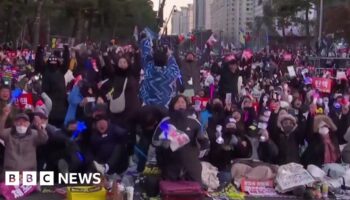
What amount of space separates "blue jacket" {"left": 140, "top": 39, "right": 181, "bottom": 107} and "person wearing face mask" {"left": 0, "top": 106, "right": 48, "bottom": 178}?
234 centimetres

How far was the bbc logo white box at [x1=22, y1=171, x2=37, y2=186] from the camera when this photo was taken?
945 centimetres

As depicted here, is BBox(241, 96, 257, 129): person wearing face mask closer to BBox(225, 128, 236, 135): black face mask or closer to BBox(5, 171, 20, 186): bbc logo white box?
BBox(225, 128, 236, 135): black face mask

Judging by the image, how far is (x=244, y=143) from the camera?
10.6 metres

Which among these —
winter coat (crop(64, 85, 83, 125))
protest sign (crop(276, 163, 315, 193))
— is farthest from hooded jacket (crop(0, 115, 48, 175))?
protest sign (crop(276, 163, 315, 193))

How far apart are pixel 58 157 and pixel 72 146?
0.87 feet

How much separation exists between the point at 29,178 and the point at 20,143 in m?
0.48

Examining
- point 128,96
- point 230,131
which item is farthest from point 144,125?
point 230,131

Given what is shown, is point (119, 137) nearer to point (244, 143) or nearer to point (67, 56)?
point (244, 143)

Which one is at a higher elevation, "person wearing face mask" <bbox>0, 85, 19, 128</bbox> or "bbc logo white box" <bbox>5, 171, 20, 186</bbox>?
"person wearing face mask" <bbox>0, 85, 19, 128</bbox>

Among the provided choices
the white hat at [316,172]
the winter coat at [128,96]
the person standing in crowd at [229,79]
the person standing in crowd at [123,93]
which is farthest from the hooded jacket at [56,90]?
the white hat at [316,172]

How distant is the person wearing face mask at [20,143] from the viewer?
9438 millimetres

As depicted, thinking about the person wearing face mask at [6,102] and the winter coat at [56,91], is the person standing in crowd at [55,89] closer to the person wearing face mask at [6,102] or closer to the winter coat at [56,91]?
the winter coat at [56,91]

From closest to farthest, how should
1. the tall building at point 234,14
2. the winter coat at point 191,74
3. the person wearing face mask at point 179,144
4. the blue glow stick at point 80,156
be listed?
the person wearing face mask at point 179,144 < the blue glow stick at point 80,156 < the winter coat at point 191,74 < the tall building at point 234,14

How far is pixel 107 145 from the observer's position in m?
10.1
